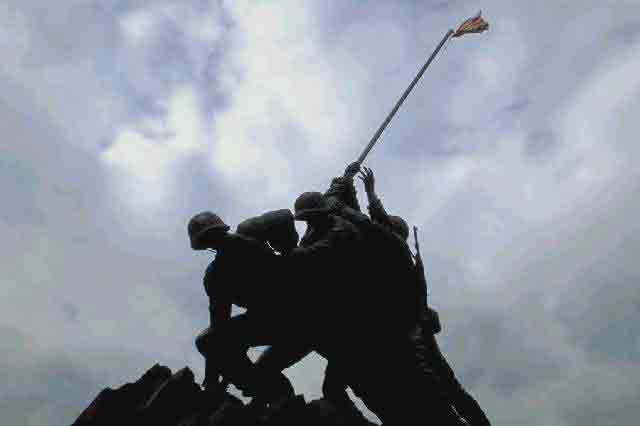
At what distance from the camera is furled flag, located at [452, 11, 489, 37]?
13219 millimetres

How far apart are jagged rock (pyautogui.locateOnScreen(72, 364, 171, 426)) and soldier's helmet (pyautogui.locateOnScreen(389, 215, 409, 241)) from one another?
10.9 feet

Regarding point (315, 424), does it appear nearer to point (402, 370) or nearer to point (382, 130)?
point (402, 370)

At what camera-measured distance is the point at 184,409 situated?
6.39m

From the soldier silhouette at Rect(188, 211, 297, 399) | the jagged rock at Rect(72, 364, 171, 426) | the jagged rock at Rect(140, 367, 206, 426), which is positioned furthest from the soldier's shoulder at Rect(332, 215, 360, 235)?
the jagged rock at Rect(72, 364, 171, 426)

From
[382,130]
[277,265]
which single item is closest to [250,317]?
[277,265]

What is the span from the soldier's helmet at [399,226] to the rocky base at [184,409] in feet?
8.10

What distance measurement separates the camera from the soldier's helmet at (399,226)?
26.0 feet

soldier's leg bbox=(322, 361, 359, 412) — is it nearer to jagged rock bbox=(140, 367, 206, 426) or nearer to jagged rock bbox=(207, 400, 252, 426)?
jagged rock bbox=(207, 400, 252, 426)

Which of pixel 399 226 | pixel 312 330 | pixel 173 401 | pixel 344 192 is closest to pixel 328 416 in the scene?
pixel 312 330

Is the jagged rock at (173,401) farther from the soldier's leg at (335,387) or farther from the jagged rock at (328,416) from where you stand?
the soldier's leg at (335,387)

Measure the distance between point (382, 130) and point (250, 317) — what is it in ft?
16.2

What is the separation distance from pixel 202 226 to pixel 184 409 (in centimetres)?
197

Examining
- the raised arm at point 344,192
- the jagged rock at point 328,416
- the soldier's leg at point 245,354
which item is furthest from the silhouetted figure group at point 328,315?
the raised arm at point 344,192

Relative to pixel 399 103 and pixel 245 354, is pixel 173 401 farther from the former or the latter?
pixel 399 103
